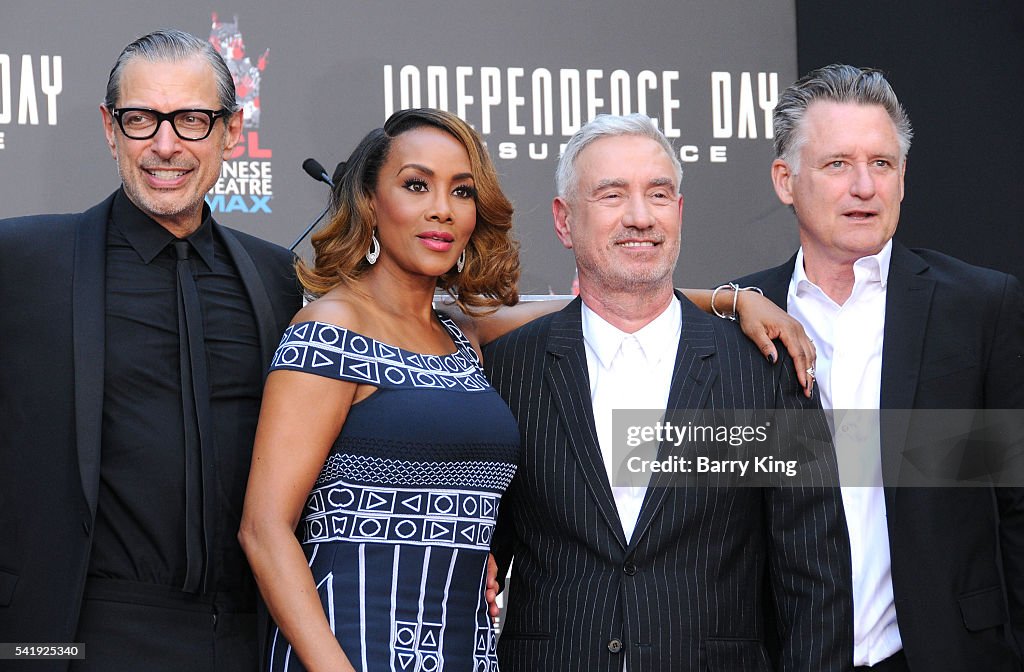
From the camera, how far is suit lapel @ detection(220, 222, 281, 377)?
2.57 m

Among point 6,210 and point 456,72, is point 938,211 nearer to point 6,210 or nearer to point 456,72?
point 456,72

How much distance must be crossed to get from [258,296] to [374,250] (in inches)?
10.9

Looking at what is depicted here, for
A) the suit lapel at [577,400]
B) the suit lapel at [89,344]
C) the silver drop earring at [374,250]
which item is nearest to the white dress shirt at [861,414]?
the suit lapel at [577,400]

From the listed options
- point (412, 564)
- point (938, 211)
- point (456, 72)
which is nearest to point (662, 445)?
point (412, 564)

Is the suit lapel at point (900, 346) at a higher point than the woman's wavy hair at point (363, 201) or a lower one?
lower

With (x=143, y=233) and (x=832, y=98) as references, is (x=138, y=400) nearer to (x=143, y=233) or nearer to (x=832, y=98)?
(x=143, y=233)

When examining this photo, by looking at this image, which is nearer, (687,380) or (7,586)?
(7,586)

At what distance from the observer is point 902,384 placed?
2.58 meters

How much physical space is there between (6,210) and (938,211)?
124 inches

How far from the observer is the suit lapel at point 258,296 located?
2.57m

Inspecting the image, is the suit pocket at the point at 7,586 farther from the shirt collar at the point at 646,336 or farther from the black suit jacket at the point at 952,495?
the black suit jacket at the point at 952,495

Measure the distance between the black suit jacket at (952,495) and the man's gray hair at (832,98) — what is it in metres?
0.38

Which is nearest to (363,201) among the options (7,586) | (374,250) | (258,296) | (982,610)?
(374,250)

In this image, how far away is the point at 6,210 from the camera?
3809mm
